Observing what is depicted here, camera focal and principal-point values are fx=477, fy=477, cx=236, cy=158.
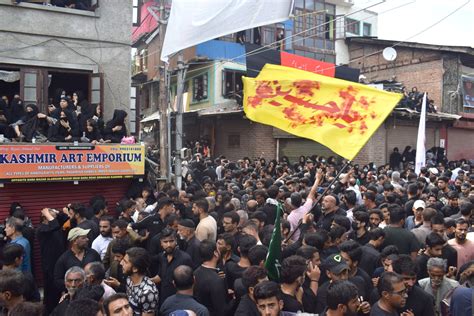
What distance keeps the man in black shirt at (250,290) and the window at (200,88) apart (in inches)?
783

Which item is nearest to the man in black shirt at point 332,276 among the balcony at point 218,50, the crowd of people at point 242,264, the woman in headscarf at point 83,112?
the crowd of people at point 242,264

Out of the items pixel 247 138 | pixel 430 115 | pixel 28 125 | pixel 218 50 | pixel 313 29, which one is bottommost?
pixel 247 138

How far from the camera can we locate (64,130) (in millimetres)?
10094

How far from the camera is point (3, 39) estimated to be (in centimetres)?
1121

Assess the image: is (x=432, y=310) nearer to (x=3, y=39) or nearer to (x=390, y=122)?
(x=3, y=39)

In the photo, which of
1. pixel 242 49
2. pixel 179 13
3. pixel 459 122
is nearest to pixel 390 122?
pixel 459 122

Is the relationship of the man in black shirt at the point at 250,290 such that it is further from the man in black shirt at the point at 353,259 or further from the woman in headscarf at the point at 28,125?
the woman in headscarf at the point at 28,125

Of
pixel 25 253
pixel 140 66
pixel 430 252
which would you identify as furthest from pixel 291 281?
pixel 140 66

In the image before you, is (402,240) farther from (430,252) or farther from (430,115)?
(430,115)

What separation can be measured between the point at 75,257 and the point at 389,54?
2318 centimetres

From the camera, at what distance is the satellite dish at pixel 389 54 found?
82.5 ft

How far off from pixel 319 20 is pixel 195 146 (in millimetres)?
11314

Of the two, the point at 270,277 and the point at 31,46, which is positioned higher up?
the point at 31,46

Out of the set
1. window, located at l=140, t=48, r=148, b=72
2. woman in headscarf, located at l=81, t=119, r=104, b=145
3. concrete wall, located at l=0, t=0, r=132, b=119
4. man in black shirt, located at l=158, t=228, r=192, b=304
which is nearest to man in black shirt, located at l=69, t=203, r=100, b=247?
man in black shirt, located at l=158, t=228, r=192, b=304
